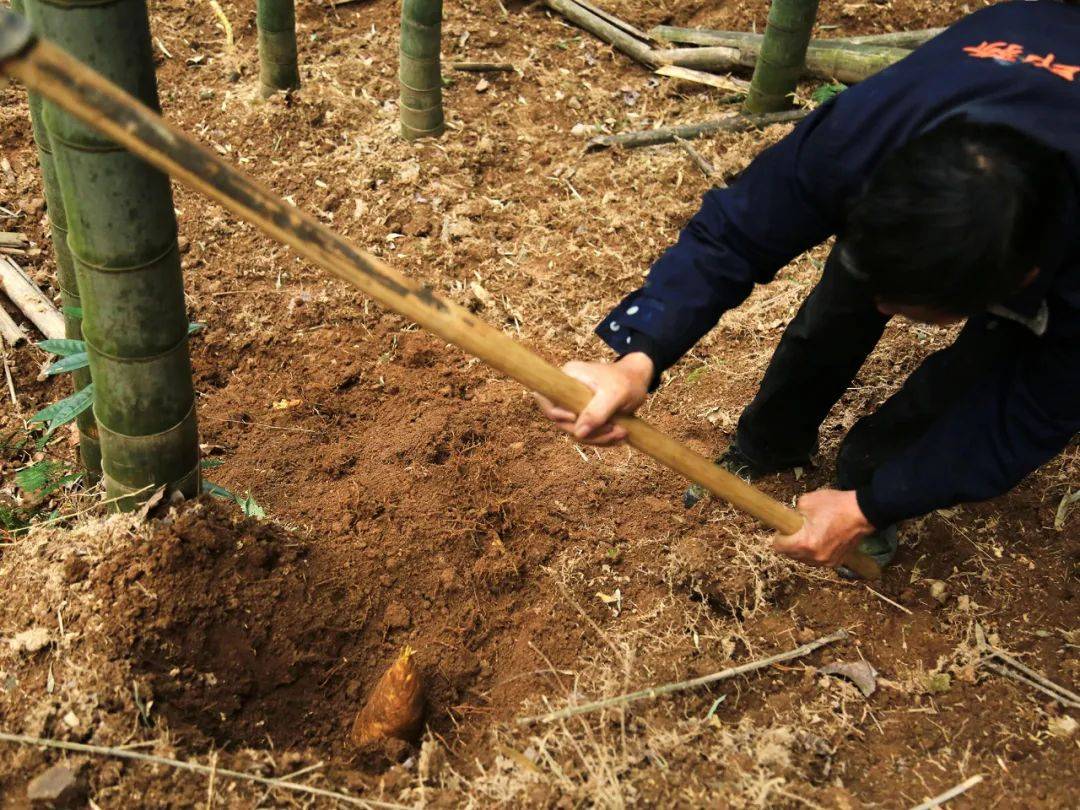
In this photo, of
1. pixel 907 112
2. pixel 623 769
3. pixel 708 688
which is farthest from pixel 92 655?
pixel 907 112

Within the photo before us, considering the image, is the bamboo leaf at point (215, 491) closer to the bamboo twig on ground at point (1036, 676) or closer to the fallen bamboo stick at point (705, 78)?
the bamboo twig on ground at point (1036, 676)

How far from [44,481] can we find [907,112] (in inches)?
102

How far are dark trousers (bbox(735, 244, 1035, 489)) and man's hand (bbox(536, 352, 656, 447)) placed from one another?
2.51 ft

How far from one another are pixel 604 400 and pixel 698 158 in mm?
3411

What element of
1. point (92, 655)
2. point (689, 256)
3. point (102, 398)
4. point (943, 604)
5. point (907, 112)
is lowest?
point (943, 604)

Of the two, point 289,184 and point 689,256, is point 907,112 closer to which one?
point 689,256

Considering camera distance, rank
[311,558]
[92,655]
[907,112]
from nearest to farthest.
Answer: [907,112]
[92,655]
[311,558]

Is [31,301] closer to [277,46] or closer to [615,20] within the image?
[277,46]

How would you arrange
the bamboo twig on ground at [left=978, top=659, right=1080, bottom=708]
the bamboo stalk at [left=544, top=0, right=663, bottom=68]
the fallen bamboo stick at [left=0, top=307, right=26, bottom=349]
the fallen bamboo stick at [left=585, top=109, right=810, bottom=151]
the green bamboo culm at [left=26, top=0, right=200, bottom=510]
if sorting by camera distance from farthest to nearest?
the bamboo stalk at [left=544, top=0, right=663, bottom=68] → the fallen bamboo stick at [left=585, top=109, right=810, bottom=151] → the fallen bamboo stick at [left=0, top=307, right=26, bottom=349] → the bamboo twig on ground at [left=978, top=659, right=1080, bottom=708] → the green bamboo culm at [left=26, top=0, right=200, bottom=510]

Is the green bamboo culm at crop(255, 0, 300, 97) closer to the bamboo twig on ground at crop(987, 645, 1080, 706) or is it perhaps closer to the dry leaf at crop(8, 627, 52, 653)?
the dry leaf at crop(8, 627, 52, 653)

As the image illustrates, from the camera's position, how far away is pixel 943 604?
284cm

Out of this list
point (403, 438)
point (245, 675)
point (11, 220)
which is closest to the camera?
point (245, 675)

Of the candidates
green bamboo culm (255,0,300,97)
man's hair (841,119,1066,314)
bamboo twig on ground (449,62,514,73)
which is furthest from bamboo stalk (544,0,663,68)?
man's hair (841,119,1066,314)

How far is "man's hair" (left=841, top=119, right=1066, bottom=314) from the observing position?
1626 mm
